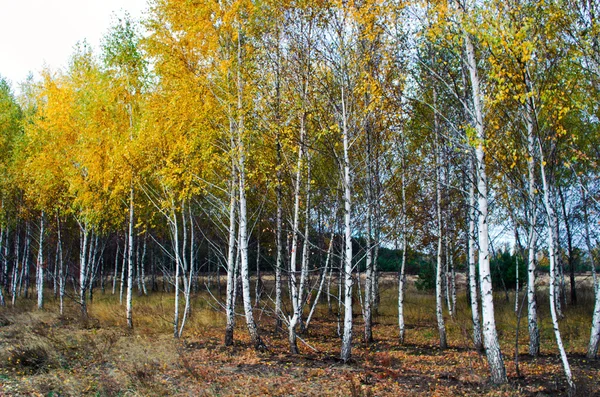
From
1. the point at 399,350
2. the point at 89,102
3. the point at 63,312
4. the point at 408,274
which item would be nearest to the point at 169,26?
the point at 89,102

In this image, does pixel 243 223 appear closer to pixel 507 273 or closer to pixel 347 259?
pixel 347 259

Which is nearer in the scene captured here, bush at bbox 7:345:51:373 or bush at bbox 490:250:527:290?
bush at bbox 7:345:51:373

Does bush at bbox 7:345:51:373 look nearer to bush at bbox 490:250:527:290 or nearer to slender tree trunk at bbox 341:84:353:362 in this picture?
slender tree trunk at bbox 341:84:353:362

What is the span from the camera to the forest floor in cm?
735

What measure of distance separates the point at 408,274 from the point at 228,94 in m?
34.8

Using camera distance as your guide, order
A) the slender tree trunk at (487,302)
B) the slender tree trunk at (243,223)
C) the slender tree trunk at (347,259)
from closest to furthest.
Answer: the slender tree trunk at (487,302) < the slender tree trunk at (347,259) < the slender tree trunk at (243,223)

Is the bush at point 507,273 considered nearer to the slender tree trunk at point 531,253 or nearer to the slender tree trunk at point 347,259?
the slender tree trunk at point 531,253

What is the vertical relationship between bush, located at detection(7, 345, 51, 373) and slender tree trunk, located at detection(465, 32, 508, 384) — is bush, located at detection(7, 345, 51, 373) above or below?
below

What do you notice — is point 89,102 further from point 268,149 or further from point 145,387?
point 145,387

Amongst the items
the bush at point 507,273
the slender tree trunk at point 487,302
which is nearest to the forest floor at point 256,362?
the slender tree trunk at point 487,302

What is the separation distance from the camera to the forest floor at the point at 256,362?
7348 millimetres

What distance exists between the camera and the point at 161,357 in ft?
32.4

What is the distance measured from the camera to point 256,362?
372 inches

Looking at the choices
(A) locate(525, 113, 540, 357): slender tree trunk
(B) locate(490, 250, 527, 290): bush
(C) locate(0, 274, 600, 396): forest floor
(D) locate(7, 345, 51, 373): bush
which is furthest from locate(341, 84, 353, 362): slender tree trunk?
(B) locate(490, 250, 527, 290): bush
